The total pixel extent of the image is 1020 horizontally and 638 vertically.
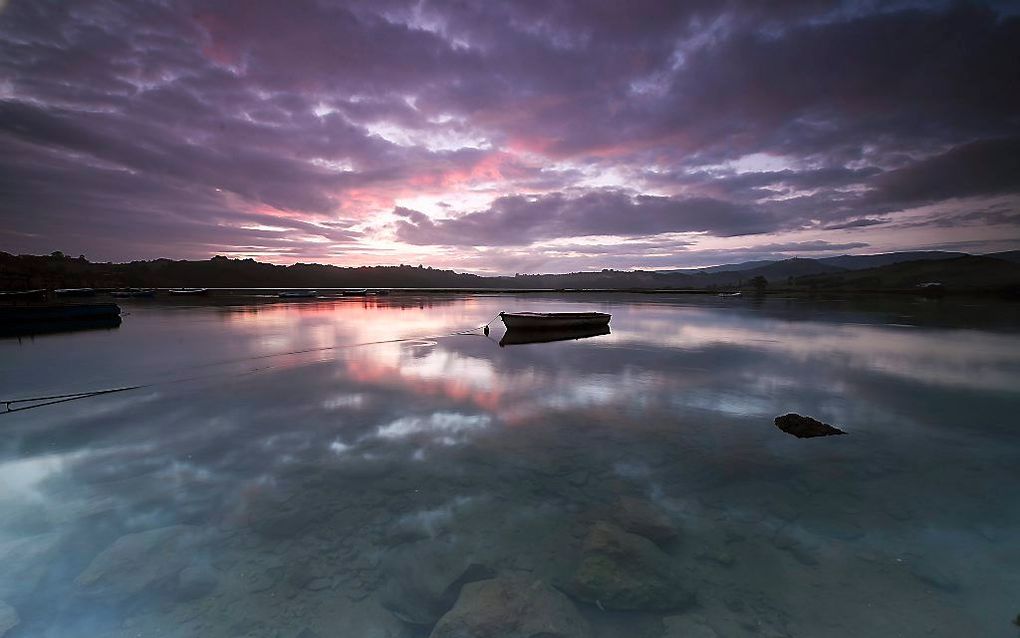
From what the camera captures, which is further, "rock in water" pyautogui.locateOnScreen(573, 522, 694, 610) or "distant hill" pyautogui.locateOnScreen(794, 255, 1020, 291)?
"distant hill" pyautogui.locateOnScreen(794, 255, 1020, 291)

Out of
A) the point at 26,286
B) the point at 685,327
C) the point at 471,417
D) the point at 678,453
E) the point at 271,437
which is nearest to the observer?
the point at 678,453

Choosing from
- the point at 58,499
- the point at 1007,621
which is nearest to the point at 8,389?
the point at 58,499

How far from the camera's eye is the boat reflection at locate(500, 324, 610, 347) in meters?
34.2

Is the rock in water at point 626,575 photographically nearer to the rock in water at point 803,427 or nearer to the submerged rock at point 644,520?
the submerged rock at point 644,520

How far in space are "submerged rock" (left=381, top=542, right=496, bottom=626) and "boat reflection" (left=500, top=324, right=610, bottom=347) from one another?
25081 mm

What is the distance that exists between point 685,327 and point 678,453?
36056 millimetres

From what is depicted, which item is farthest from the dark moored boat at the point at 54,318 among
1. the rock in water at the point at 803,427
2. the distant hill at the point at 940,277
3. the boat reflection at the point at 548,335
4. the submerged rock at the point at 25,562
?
the distant hill at the point at 940,277

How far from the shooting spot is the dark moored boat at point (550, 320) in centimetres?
3650

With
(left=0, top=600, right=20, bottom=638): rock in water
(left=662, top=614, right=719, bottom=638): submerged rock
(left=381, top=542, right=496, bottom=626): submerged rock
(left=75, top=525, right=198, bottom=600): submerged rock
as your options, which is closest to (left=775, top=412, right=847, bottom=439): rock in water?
(left=662, top=614, right=719, bottom=638): submerged rock

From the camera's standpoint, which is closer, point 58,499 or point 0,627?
point 0,627

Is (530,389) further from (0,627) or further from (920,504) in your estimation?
(0,627)

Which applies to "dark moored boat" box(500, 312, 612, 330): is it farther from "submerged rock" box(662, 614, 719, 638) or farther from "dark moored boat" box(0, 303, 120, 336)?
"dark moored boat" box(0, 303, 120, 336)

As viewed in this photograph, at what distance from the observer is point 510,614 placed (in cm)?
532

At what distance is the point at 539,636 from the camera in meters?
5.11
